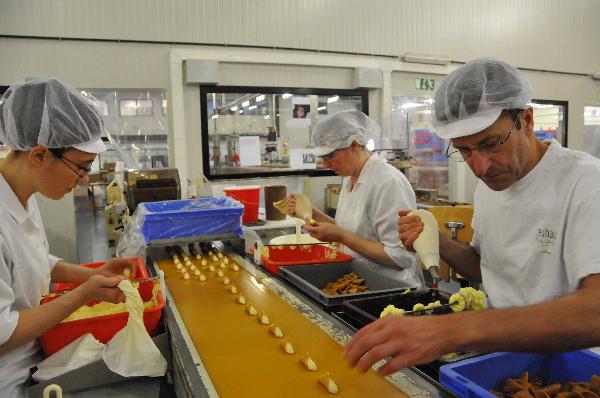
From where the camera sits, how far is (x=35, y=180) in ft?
4.59

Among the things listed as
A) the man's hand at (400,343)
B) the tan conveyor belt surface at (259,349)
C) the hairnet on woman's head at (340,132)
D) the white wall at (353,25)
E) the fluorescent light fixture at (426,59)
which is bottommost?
the tan conveyor belt surface at (259,349)

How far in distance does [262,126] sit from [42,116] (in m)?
3.92

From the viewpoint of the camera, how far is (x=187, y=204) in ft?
→ 9.36

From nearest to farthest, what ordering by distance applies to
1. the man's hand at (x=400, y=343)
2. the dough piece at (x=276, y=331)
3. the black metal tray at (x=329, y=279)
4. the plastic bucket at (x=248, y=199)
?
the man's hand at (x=400, y=343) → the dough piece at (x=276, y=331) → the black metal tray at (x=329, y=279) → the plastic bucket at (x=248, y=199)

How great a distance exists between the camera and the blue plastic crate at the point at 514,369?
94 centimetres

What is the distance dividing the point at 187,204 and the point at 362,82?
10.6 feet

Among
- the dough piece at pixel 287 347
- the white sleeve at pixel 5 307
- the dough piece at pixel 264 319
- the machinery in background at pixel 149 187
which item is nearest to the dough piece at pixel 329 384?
the dough piece at pixel 287 347

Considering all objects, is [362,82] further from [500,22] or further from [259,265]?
[259,265]

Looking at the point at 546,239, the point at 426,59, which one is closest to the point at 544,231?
the point at 546,239

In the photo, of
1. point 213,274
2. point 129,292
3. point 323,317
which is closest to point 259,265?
point 213,274

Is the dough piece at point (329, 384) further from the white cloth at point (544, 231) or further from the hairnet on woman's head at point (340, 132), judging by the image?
the hairnet on woman's head at point (340, 132)

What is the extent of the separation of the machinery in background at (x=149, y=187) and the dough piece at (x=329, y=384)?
259 centimetres

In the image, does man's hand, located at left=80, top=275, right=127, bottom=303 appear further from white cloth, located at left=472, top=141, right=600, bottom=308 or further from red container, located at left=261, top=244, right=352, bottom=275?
white cloth, located at left=472, top=141, right=600, bottom=308

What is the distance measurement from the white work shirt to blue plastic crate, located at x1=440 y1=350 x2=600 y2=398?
112cm
